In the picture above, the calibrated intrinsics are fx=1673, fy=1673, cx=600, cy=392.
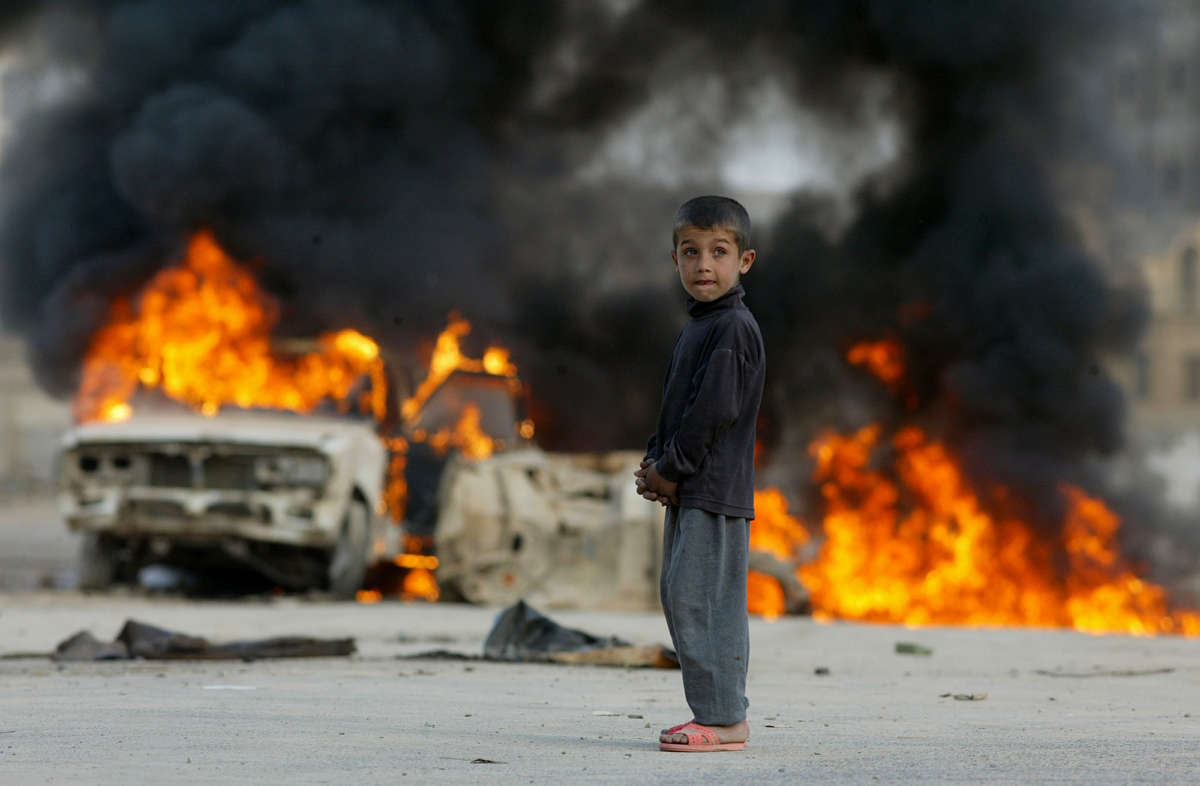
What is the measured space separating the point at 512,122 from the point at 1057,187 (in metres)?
6.92

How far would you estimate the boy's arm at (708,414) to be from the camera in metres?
4.18

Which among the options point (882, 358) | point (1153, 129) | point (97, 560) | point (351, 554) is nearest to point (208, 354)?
point (97, 560)

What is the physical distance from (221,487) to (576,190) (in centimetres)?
1078

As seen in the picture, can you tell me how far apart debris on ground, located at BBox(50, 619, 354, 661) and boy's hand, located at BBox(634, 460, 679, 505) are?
352 centimetres

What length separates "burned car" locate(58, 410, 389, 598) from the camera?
11359 millimetres

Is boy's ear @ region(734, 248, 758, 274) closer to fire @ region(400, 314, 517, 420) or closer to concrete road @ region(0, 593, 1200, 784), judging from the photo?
concrete road @ region(0, 593, 1200, 784)

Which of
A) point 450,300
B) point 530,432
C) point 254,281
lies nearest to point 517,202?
point 450,300

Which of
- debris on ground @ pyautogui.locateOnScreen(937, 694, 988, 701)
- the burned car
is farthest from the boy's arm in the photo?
the burned car

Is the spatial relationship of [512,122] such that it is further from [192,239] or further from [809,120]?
[192,239]

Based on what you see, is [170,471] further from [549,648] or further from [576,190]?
[576,190]

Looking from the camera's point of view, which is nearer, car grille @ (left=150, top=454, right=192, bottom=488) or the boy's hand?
the boy's hand

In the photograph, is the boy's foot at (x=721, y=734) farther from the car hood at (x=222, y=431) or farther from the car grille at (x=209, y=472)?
the car grille at (x=209, y=472)

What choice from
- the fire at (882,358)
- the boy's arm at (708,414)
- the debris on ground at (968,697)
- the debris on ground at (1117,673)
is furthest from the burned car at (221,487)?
the boy's arm at (708,414)

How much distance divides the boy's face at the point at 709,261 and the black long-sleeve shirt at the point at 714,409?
0.04m
